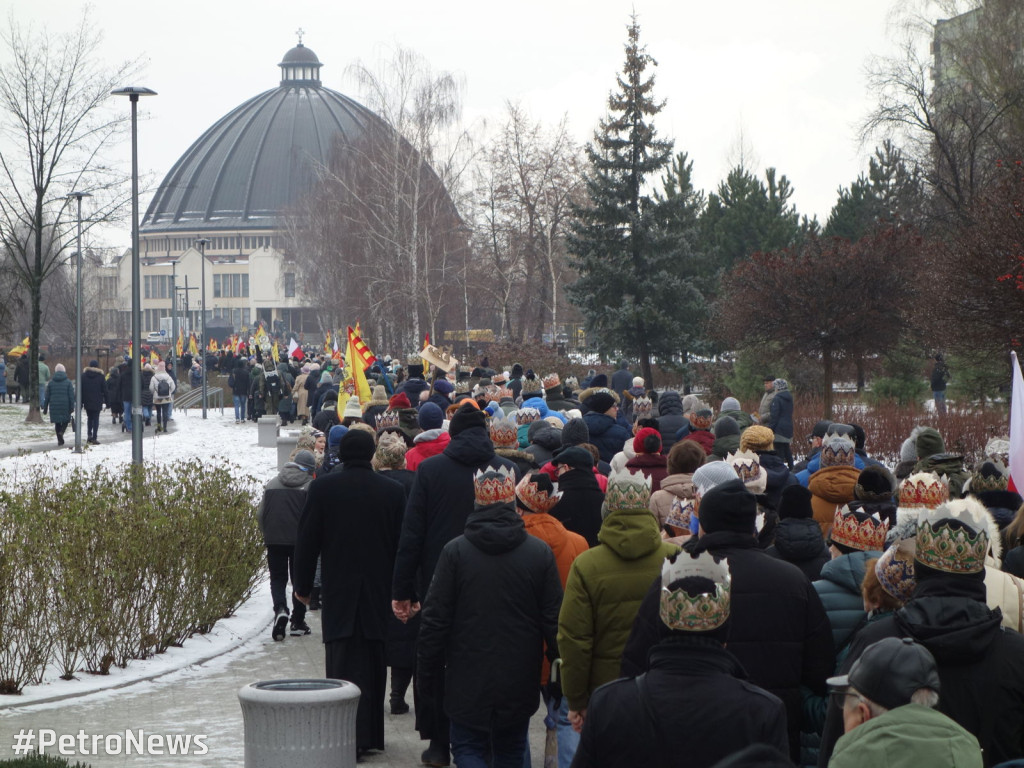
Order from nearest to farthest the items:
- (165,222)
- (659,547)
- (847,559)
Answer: (847,559) → (659,547) → (165,222)

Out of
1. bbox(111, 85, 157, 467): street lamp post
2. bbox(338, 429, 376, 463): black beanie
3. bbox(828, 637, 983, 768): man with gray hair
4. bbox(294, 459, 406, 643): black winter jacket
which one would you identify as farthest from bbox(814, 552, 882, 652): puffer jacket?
bbox(111, 85, 157, 467): street lamp post

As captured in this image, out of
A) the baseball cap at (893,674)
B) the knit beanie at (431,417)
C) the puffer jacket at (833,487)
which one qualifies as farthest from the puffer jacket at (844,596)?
the knit beanie at (431,417)

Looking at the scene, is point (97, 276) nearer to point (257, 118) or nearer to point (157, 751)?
point (257, 118)

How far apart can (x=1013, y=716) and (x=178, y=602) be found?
7.16 m

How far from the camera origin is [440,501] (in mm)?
7055

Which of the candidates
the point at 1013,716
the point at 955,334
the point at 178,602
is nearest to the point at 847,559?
the point at 1013,716

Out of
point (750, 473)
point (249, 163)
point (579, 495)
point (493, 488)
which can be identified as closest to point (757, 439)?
point (579, 495)

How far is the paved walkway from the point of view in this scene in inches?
284

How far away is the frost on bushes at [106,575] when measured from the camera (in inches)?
336

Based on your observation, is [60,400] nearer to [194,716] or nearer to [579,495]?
[194,716]

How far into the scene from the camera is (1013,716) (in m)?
3.80

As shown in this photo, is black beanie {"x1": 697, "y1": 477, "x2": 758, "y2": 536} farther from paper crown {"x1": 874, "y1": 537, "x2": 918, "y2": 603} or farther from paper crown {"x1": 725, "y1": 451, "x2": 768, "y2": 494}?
paper crown {"x1": 725, "y1": 451, "x2": 768, "y2": 494}

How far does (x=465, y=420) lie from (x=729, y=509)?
2.67 meters

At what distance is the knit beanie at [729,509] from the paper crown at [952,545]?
0.80m
